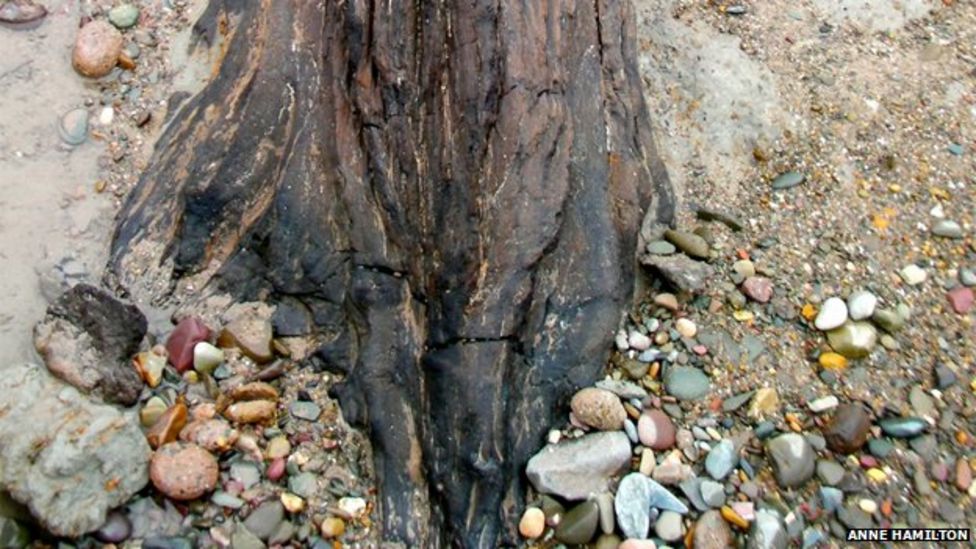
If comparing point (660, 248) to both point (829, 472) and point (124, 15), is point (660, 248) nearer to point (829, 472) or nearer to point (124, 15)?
point (829, 472)

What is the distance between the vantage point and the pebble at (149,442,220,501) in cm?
295

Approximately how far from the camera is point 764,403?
3.24 meters

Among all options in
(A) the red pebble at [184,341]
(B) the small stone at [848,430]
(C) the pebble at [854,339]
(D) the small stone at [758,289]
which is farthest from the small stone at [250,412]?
(C) the pebble at [854,339]

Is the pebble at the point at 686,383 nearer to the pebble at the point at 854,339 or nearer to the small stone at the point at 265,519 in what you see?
the pebble at the point at 854,339

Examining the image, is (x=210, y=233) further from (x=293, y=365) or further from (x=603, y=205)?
(x=603, y=205)

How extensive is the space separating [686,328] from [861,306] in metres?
0.61

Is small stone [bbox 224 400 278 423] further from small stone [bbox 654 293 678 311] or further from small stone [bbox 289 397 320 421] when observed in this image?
small stone [bbox 654 293 678 311]

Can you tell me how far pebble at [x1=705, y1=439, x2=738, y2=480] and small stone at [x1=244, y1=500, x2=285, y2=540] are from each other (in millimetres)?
1303

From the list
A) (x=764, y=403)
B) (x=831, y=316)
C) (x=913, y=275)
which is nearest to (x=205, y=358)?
(x=764, y=403)

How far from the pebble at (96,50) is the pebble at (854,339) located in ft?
9.50

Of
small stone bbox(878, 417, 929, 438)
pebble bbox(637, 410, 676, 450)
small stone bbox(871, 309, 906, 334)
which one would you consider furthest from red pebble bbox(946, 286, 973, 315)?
pebble bbox(637, 410, 676, 450)

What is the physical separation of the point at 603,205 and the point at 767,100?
107 centimetres

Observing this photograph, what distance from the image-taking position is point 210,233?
11.3ft

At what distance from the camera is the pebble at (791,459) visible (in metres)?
3.07
